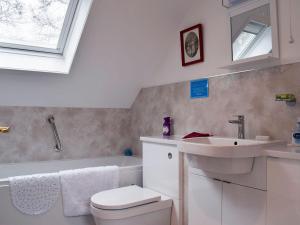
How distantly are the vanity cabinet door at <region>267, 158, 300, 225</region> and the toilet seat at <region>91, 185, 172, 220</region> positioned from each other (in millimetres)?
863

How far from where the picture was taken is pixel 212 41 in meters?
2.27

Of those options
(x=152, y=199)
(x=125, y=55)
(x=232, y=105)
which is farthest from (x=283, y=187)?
(x=125, y=55)

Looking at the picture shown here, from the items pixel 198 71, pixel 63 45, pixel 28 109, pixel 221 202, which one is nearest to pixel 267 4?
pixel 198 71

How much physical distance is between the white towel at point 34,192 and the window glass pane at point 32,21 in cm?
123

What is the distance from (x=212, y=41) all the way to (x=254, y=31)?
1.39 feet

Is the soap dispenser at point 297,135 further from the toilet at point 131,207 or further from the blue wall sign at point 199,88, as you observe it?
the toilet at point 131,207

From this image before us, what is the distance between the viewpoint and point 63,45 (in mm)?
2605

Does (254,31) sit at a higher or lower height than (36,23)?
lower

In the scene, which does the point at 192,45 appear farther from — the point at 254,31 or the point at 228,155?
the point at 228,155

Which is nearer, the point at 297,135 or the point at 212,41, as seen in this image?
the point at 297,135

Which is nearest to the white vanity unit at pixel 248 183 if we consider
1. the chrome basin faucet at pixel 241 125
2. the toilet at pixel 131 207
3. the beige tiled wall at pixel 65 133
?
the chrome basin faucet at pixel 241 125

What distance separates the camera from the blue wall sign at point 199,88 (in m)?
2.33

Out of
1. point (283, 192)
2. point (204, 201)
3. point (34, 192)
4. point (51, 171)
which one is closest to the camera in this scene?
point (283, 192)

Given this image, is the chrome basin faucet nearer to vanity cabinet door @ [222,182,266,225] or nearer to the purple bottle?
vanity cabinet door @ [222,182,266,225]
